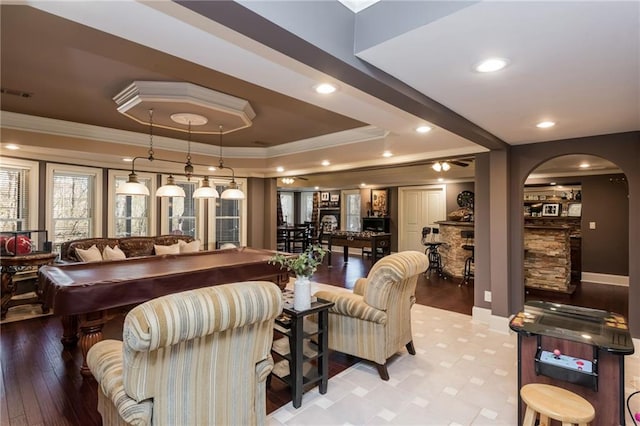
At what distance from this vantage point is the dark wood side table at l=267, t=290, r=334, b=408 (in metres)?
2.43

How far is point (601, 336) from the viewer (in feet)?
6.43

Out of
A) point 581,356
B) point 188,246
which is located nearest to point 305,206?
point 188,246

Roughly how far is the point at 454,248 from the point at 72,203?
7.28 meters

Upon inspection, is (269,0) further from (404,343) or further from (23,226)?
(23,226)

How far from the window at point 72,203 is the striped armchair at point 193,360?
4.41 m

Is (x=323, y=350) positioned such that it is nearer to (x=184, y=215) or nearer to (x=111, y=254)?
(x=111, y=254)

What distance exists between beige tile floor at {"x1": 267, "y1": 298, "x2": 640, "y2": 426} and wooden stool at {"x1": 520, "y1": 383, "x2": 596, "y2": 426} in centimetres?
53

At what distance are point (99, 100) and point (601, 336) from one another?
15.1ft

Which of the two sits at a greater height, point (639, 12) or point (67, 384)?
point (639, 12)

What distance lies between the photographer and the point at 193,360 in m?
1.60

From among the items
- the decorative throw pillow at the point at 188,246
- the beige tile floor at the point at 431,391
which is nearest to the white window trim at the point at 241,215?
the decorative throw pillow at the point at 188,246

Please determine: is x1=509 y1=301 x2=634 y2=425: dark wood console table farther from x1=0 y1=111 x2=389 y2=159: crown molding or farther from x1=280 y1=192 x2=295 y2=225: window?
x1=280 y1=192 x2=295 y2=225: window

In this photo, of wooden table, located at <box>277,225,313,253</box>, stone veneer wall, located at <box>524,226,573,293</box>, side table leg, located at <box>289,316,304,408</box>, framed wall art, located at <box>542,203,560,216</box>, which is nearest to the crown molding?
side table leg, located at <box>289,316,304,408</box>

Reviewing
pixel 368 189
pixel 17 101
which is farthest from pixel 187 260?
pixel 368 189
